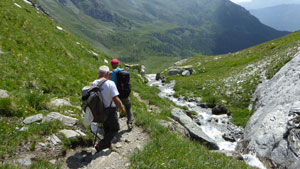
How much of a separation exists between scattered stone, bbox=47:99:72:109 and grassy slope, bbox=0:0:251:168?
31 cm

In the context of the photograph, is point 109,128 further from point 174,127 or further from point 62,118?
point 174,127

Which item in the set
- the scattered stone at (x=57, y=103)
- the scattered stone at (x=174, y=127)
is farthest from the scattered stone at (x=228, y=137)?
the scattered stone at (x=57, y=103)

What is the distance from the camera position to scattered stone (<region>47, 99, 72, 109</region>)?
905 centimetres

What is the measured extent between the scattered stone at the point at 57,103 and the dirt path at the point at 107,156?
314 cm

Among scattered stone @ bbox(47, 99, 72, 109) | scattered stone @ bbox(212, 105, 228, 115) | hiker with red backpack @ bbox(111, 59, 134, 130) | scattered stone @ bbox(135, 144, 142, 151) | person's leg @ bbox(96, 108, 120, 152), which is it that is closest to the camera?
person's leg @ bbox(96, 108, 120, 152)

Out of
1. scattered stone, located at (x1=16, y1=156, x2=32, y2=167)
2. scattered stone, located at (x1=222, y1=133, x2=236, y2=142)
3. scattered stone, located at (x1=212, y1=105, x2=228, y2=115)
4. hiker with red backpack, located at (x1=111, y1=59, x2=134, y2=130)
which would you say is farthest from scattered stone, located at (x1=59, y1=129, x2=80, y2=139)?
scattered stone, located at (x1=212, y1=105, x2=228, y2=115)

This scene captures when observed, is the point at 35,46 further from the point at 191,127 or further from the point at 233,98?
the point at 233,98

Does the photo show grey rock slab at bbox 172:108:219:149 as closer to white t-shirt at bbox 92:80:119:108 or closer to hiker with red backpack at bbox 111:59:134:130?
hiker with red backpack at bbox 111:59:134:130

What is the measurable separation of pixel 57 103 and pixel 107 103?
14.2 feet

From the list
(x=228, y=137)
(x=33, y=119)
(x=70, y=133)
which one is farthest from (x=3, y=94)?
(x=228, y=137)

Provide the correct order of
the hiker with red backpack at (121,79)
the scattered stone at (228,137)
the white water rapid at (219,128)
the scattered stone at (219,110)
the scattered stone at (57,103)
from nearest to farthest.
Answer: the hiker with red backpack at (121,79), the scattered stone at (57,103), the white water rapid at (219,128), the scattered stone at (228,137), the scattered stone at (219,110)

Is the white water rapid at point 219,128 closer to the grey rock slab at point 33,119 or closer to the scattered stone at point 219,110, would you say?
the scattered stone at point 219,110

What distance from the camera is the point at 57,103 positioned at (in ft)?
31.3

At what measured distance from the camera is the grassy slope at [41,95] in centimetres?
662
